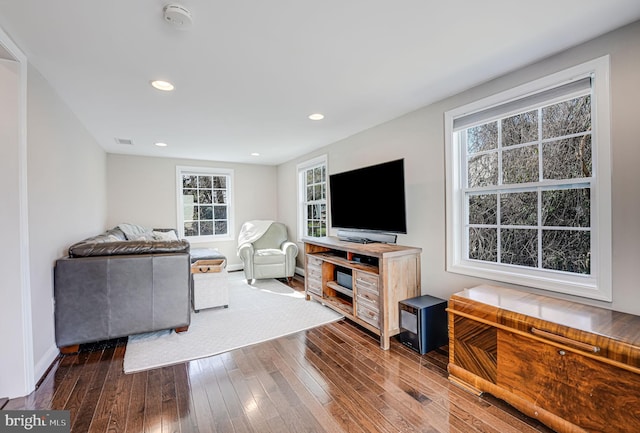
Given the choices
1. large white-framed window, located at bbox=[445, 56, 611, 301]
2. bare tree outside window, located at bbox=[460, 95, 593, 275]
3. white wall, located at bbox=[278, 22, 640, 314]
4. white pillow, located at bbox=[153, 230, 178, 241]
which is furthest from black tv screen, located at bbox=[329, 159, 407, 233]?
white pillow, located at bbox=[153, 230, 178, 241]

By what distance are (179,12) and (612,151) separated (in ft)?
8.47

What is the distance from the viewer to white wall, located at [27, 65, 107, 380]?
2.04 m

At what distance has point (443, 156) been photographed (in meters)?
2.72

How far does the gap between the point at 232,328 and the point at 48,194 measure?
6.46ft

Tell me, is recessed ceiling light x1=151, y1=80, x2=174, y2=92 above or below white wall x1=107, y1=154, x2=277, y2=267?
above

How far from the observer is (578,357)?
147cm

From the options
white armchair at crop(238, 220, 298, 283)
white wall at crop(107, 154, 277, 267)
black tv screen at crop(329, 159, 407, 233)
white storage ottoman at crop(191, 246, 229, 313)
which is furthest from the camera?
white wall at crop(107, 154, 277, 267)

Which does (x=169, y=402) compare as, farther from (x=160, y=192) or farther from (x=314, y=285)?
(x=160, y=192)

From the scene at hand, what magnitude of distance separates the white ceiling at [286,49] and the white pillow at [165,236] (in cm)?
204

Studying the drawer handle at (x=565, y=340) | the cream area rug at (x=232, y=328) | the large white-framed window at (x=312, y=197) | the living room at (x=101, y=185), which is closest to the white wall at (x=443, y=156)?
the living room at (x=101, y=185)

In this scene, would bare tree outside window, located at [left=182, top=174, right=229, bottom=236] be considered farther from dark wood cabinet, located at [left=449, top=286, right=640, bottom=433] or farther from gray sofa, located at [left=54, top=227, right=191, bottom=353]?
dark wood cabinet, located at [left=449, top=286, right=640, bottom=433]

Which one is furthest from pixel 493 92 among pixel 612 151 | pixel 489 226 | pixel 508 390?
pixel 508 390

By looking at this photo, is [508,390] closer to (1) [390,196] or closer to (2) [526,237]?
(2) [526,237]

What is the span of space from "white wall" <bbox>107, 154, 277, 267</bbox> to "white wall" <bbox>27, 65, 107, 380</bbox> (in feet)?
6.58
